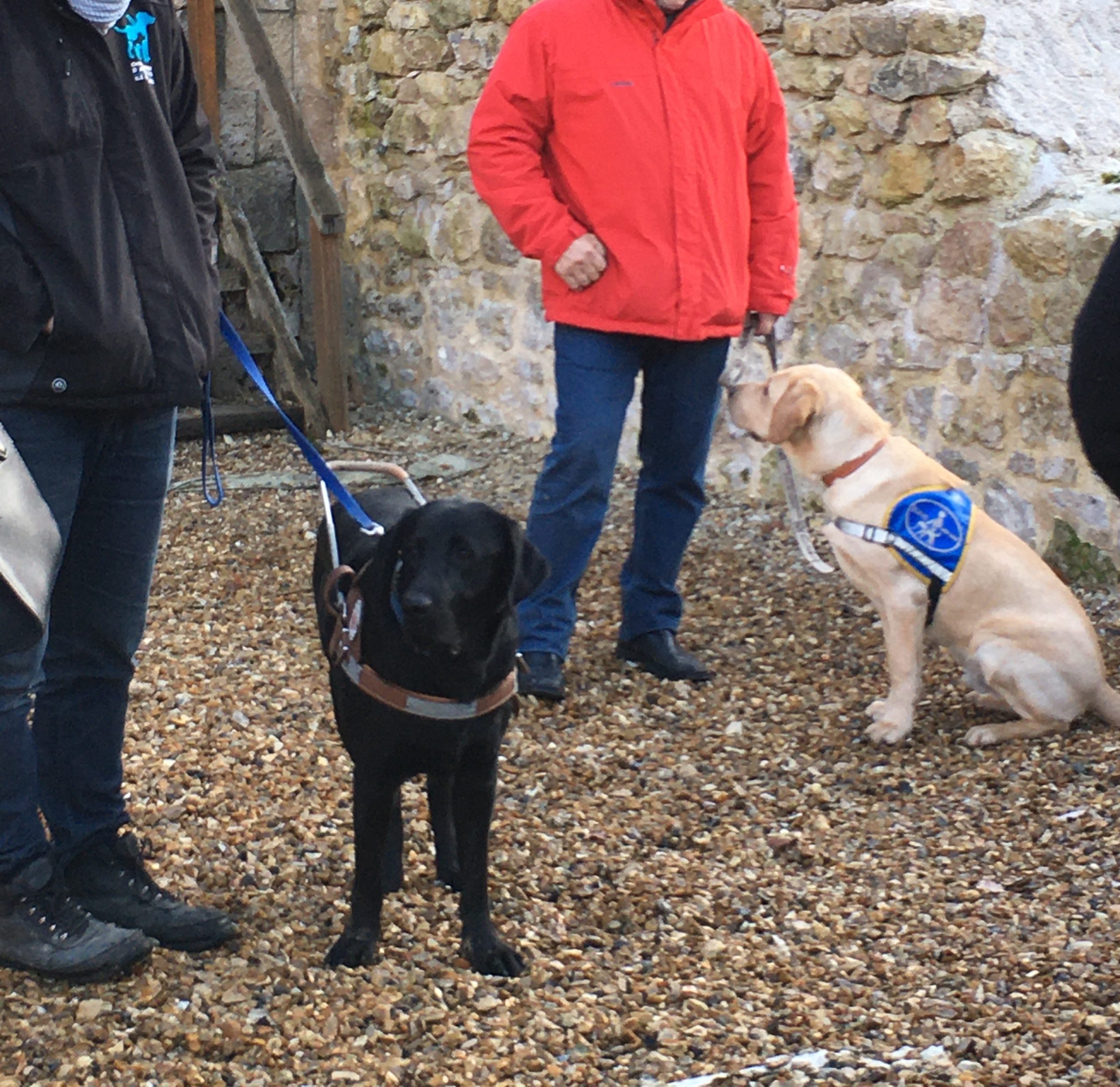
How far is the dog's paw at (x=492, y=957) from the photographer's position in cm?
274

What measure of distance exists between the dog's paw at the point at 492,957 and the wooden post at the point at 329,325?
4.91 meters

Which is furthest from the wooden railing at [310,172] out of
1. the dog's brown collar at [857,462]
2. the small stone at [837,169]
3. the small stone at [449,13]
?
the dog's brown collar at [857,462]

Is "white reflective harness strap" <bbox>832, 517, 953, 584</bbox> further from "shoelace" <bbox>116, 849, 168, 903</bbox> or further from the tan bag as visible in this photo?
the tan bag

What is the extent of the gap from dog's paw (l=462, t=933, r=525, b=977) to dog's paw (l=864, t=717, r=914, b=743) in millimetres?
1512

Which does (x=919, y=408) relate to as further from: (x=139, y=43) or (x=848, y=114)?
(x=139, y=43)

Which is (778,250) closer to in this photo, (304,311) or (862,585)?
(862,585)

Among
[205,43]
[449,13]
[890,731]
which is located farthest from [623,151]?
[205,43]

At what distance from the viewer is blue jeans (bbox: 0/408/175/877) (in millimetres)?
2391

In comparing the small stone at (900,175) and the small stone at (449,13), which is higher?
the small stone at (449,13)

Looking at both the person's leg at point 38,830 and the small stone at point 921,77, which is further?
the small stone at point 921,77

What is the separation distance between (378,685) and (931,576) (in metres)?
1.85

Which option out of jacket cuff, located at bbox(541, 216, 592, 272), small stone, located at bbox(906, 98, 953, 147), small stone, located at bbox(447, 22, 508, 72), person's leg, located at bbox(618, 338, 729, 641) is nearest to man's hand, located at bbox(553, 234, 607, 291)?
jacket cuff, located at bbox(541, 216, 592, 272)

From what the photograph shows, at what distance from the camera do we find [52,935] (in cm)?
254

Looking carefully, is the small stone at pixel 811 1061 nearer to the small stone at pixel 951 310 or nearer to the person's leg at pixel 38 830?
the person's leg at pixel 38 830
